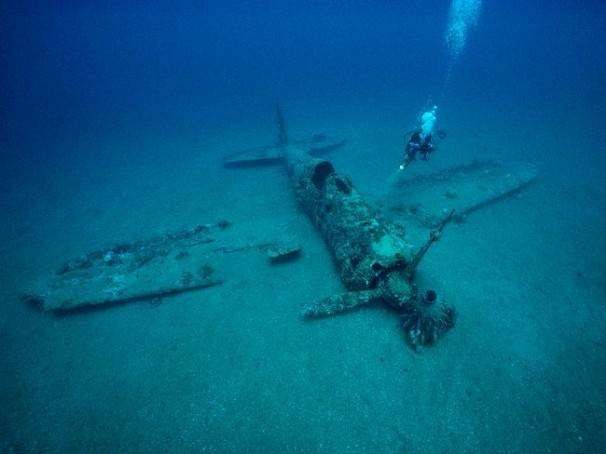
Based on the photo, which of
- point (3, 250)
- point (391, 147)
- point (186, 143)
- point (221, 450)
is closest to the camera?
point (221, 450)

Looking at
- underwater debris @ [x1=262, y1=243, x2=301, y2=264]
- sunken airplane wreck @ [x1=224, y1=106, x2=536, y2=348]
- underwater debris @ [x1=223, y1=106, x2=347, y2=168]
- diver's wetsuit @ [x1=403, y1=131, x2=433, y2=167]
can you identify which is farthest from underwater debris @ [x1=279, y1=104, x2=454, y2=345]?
underwater debris @ [x1=223, y1=106, x2=347, y2=168]

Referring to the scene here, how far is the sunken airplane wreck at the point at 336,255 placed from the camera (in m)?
6.12

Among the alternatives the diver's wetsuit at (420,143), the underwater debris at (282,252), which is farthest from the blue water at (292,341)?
the diver's wetsuit at (420,143)

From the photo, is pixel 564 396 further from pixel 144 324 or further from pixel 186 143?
pixel 186 143

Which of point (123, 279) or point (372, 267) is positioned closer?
point (372, 267)

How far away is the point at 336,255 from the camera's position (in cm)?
724

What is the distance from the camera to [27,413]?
5684 mm

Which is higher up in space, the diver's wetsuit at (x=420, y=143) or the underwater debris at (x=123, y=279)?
the diver's wetsuit at (x=420, y=143)

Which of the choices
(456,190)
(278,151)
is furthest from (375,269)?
(278,151)

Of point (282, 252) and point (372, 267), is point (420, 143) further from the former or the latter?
point (282, 252)

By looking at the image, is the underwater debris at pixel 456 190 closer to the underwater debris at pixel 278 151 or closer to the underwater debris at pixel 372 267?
the underwater debris at pixel 372 267

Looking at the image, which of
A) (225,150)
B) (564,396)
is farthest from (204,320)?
(225,150)

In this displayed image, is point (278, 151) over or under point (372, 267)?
over

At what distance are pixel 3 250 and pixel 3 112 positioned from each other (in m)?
46.1
